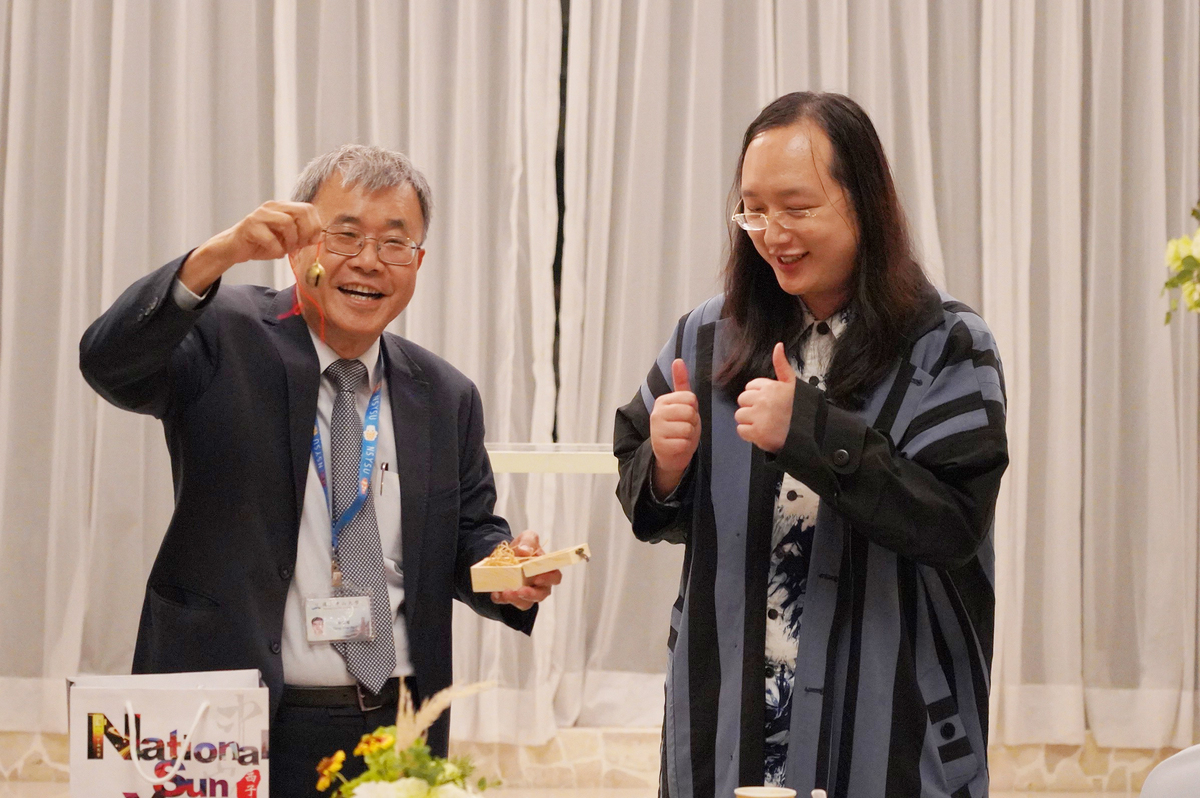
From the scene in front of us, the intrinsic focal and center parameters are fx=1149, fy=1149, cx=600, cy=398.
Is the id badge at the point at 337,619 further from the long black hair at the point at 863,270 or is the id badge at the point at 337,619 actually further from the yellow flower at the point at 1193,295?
the yellow flower at the point at 1193,295

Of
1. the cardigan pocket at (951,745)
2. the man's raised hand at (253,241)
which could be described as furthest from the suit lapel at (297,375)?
the cardigan pocket at (951,745)

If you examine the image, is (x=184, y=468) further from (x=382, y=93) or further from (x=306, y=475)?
(x=382, y=93)

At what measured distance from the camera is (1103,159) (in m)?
4.05

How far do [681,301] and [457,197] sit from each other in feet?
2.85

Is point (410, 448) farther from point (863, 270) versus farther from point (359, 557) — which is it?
point (863, 270)

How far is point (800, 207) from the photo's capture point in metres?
1.60

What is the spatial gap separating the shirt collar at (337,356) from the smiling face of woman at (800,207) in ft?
2.45

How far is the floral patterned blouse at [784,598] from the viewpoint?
61.8 inches

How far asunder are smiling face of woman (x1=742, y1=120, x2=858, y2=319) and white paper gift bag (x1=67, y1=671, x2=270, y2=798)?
0.90m

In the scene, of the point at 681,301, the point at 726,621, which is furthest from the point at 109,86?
the point at 726,621

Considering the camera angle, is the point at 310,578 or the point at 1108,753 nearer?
the point at 310,578

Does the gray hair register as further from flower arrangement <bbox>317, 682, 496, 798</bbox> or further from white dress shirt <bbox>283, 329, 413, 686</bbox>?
flower arrangement <bbox>317, 682, 496, 798</bbox>

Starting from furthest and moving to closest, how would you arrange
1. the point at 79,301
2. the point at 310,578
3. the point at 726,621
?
the point at 79,301 → the point at 310,578 → the point at 726,621

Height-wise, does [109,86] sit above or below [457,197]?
above
